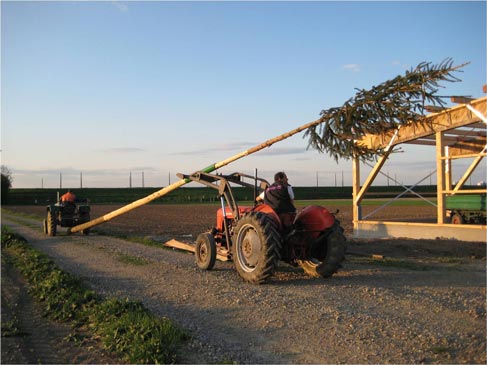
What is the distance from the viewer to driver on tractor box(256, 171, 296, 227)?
7539mm

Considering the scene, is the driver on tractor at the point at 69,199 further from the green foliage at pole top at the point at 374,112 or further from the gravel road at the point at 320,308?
the green foliage at pole top at the point at 374,112

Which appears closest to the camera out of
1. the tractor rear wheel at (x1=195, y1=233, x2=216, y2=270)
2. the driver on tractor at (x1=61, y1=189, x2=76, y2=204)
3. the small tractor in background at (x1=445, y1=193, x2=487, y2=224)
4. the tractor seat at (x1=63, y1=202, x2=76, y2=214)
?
the tractor rear wheel at (x1=195, y1=233, x2=216, y2=270)

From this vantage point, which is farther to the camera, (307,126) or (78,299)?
(307,126)

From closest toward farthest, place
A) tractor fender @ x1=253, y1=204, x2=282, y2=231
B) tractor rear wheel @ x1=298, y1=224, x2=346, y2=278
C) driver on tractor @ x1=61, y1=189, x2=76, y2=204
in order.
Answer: tractor fender @ x1=253, y1=204, x2=282, y2=231 < tractor rear wheel @ x1=298, y1=224, x2=346, y2=278 < driver on tractor @ x1=61, y1=189, x2=76, y2=204

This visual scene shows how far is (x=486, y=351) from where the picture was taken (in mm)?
4051

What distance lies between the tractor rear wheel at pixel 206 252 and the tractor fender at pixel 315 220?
1800 mm

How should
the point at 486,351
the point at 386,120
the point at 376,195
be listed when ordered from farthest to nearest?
the point at 376,195 → the point at 386,120 → the point at 486,351

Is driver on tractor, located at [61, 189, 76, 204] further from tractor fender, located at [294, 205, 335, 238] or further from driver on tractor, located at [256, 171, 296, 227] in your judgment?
tractor fender, located at [294, 205, 335, 238]

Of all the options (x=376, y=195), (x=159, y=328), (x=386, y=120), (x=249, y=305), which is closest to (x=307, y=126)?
(x=386, y=120)

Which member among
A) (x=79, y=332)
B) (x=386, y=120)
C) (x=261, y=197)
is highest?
(x=386, y=120)

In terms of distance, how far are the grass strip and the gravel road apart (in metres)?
0.23

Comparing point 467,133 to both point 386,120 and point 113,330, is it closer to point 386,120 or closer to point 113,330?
point 386,120

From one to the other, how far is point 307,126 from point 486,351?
176 inches

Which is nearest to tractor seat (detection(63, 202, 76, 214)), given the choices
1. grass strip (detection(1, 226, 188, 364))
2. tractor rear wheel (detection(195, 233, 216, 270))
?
grass strip (detection(1, 226, 188, 364))
